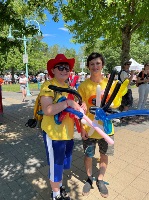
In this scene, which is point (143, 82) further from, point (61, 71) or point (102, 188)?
point (61, 71)

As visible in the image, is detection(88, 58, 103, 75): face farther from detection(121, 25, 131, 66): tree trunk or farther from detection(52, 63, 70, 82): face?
detection(121, 25, 131, 66): tree trunk

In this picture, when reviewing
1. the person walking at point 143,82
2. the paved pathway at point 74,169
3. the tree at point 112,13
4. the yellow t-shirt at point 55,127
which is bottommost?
the paved pathway at point 74,169

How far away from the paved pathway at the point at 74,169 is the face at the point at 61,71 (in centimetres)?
157

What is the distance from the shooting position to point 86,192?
7.91 feet

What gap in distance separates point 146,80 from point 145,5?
219 centimetres

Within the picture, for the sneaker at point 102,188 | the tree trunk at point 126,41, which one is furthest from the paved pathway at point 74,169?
the tree trunk at point 126,41

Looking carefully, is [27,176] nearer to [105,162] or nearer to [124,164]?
[105,162]

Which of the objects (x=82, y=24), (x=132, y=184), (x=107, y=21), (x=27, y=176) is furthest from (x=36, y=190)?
(x=82, y=24)

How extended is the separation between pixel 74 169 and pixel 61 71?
178 cm

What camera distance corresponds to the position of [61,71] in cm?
190

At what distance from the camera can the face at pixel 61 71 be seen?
1895 millimetres

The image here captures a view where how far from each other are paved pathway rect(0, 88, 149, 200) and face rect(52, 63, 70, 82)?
1.57 m

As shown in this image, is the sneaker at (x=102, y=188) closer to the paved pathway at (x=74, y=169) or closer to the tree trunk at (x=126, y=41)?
the paved pathway at (x=74, y=169)

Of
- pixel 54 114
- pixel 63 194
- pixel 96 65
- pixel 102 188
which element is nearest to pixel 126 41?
pixel 96 65
